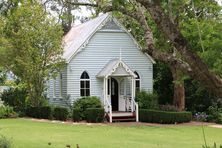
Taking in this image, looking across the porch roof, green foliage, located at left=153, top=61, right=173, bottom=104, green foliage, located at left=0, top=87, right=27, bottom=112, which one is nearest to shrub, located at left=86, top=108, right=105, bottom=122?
the porch roof

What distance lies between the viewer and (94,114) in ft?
89.1

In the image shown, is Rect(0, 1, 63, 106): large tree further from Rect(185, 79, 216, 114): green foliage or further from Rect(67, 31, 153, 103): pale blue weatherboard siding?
Rect(185, 79, 216, 114): green foliage

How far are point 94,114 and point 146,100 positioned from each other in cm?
434

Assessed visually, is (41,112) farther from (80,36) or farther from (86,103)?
(80,36)

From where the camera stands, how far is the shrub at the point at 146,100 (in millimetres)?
29797

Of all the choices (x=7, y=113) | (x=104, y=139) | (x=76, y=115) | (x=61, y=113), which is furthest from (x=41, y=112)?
(x=104, y=139)

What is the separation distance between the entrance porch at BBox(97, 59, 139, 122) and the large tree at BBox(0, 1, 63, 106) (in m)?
3.22

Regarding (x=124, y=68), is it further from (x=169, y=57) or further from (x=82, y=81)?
(x=169, y=57)

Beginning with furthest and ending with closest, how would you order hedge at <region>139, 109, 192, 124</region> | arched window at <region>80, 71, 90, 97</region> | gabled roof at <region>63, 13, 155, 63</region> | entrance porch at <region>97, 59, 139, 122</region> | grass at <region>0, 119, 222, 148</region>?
arched window at <region>80, 71, 90, 97</region>
gabled roof at <region>63, 13, 155, 63</region>
entrance porch at <region>97, 59, 139, 122</region>
hedge at <region>139, 109, 192, 124</region>
grass at <region>0, 119, 222, 148</region>

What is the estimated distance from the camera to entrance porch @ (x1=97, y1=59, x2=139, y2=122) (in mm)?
28938

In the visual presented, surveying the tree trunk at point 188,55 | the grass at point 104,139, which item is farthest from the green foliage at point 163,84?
the tree trunk at point 188,55

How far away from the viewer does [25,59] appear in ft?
95.9

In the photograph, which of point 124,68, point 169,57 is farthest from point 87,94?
point 169,57

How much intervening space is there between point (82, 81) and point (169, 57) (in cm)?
2445
